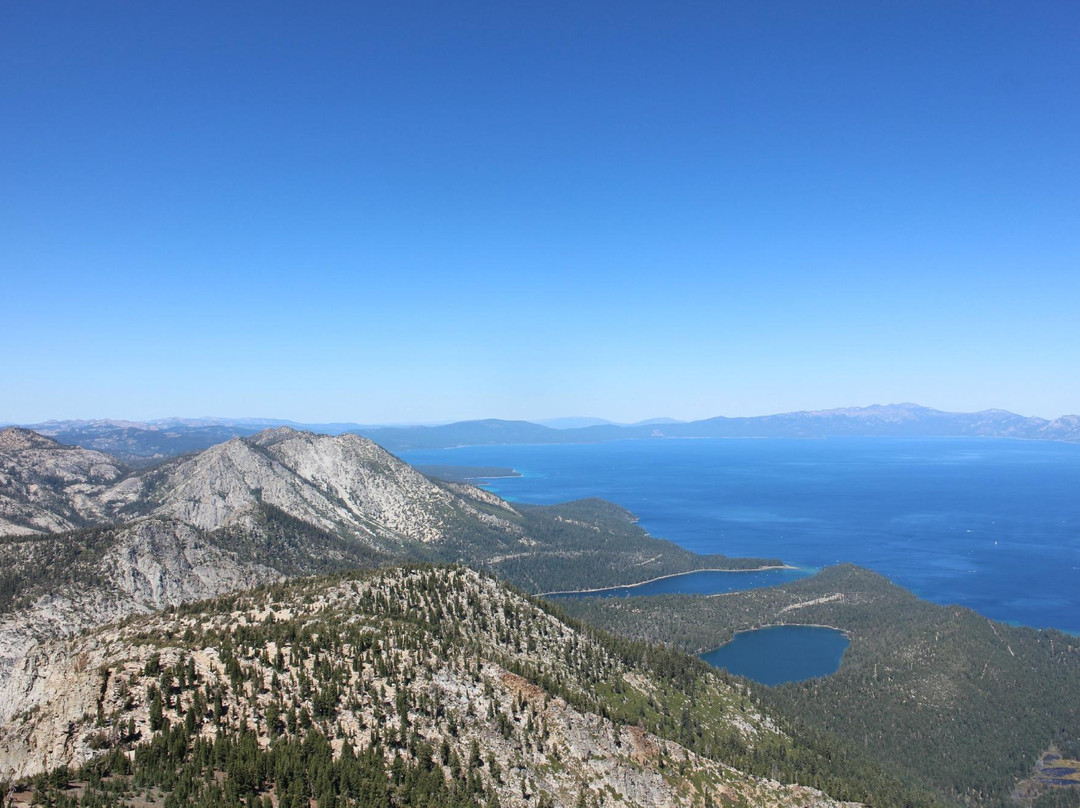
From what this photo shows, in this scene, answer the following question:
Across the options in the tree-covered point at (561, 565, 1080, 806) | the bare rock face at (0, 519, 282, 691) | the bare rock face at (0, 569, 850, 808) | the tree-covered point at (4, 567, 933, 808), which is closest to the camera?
the tree-covered point at (4, 567, 933, 808)

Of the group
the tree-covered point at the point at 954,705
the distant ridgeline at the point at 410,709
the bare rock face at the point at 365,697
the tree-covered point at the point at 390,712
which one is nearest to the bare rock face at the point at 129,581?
the distant ridgeline at the point at 410,709

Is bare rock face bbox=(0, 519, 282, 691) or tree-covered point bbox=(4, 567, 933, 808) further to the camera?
bare rock face bbox=(0, 519, 282, 691)

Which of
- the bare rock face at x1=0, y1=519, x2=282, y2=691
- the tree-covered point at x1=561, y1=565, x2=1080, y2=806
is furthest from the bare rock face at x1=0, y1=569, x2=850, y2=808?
the tree-covered point at x1=561, y1=565, x2=1080, y2=806

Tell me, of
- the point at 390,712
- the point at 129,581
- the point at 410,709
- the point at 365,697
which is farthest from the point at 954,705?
the point at 129,581

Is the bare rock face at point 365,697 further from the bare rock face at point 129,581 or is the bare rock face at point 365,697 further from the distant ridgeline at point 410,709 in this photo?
the bare rock face at point 129,581

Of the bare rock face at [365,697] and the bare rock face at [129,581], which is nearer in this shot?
the bare rock face at [365,697]

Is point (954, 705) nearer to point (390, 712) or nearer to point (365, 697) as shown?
point (390, 712)

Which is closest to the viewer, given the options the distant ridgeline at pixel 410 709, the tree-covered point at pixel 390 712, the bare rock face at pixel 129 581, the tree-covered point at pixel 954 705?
the tree-covered point at pixel 390 712

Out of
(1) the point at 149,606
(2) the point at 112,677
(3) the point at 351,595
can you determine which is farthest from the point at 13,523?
(2) the point at 112,677

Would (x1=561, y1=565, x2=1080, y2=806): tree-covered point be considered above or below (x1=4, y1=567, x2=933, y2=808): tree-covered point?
below

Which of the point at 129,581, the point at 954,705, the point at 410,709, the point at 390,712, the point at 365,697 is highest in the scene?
the point at 365,697

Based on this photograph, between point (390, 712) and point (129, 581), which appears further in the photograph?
point (129, 581)

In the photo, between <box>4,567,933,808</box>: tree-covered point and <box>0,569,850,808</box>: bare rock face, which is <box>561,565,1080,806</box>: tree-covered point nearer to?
<box>4,567,933,808</box>: tree-covered point

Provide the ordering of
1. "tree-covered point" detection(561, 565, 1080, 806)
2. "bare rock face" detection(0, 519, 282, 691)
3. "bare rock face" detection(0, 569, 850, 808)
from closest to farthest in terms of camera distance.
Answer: "bare rock face" detection(0, 569, 850, 808)
"bare rock face" detection(0, 519, 282, 691)
"tree-covered point" detection(561, 565, 1080, 806)
